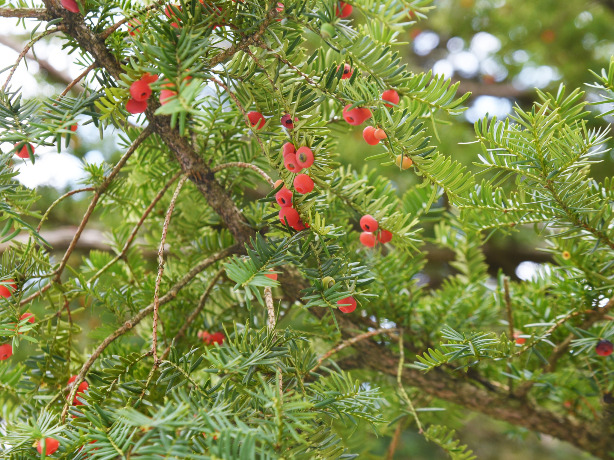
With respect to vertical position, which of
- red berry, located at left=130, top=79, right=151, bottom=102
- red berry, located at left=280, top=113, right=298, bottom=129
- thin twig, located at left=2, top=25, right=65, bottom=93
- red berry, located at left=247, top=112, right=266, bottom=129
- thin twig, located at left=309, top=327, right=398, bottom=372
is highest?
thin twig, located at left=2, top=25, right=65, bottom=93

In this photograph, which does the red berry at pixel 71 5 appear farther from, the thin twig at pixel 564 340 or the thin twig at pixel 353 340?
the thin twig at pixel 564 340

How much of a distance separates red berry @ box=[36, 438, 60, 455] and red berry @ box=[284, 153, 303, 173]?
0.93 feet

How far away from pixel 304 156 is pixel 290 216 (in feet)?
0.19

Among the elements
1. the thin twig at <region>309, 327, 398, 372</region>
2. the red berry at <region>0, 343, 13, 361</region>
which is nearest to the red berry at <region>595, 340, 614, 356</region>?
the thin twig at <region>309, 327, 398, 372</region>

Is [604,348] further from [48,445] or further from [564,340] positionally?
[48,445]

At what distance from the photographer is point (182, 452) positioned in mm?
286

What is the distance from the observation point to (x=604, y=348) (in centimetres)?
52

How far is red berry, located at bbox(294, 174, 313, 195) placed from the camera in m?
0.38

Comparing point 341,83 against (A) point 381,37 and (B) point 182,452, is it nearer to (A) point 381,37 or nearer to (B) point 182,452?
(A) point 381,37

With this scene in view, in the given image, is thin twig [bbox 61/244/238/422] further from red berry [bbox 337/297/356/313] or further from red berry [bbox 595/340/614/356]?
red berry [bbox 595/340/614/356]

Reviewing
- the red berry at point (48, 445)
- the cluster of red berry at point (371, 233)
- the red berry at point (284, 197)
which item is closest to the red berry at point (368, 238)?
the cluster of red berry at point (371, 233)

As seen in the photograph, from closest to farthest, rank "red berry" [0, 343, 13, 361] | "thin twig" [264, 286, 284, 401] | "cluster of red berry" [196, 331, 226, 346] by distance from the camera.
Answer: "thin twig" [264, 286, 284, 401]
"red berry" [0, 343, 13, 361]
"cluster of red berry" [196, 331, 226, 346]

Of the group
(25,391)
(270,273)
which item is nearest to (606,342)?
(270,273)

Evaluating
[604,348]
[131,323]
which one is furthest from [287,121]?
[604,348]
